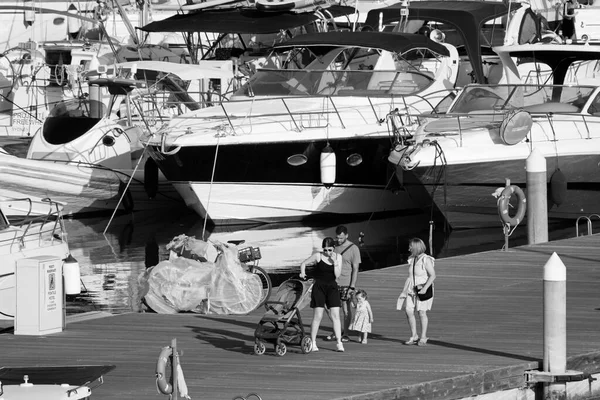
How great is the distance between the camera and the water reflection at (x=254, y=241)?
2120 centimetres

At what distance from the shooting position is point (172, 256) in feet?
48.3

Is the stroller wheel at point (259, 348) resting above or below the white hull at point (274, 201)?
below

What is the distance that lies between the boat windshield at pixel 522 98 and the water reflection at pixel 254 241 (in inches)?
91.4

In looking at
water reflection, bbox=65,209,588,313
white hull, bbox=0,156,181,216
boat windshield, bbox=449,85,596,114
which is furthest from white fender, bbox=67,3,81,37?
boat windshield, bbox=449,85,596,114

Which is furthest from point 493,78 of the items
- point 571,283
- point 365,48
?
point 571,283

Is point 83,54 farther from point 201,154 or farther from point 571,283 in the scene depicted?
point 571,283

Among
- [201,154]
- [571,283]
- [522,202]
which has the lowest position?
[571,283]

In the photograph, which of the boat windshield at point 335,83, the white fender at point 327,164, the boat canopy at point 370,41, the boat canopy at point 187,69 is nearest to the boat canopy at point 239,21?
the boat canopy at point 187,69

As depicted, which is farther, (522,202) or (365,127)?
(365,127)

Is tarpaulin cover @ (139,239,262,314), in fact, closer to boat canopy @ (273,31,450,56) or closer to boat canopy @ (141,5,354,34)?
boat canopy @ (273,31,450,56)

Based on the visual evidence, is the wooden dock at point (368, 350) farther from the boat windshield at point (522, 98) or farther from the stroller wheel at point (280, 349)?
the boat windshield at point (522, 98)

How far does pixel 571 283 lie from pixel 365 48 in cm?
1174

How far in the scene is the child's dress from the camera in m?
11.9

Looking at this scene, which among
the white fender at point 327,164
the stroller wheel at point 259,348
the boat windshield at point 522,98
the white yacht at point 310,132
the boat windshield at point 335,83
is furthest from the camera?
the boat windshield at point 335,83
